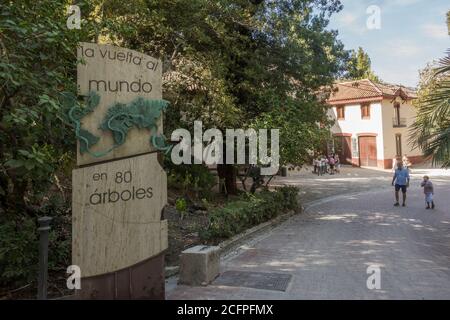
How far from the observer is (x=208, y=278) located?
6.30m

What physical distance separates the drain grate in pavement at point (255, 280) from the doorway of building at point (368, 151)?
29.1 m

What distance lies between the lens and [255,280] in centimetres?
646

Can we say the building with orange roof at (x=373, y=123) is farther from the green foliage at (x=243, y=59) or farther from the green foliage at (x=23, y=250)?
the green foliage at (x=23, y=250)

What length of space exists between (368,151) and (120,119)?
105 feet

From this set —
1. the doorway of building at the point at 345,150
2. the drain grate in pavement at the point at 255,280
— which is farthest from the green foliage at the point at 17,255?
the doorway of building at the point at 345,150

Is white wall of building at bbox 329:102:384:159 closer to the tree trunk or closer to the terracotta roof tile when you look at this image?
the terracotta roof tile

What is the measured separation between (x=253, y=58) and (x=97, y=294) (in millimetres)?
10127

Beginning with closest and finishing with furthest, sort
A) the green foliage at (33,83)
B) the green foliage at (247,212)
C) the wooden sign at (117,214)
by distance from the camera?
the green foliage at (33,83)
the wooden sign at (117,214)
the green foliage at (247,212)

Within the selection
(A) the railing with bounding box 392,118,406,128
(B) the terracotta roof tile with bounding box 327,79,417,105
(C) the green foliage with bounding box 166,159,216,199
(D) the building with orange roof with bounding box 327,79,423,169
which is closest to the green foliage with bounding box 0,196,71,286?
(C) the green foliage with bounding box 166,159,216,199

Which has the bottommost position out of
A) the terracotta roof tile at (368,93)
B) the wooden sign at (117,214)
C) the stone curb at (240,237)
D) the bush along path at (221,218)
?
the stone curb at (240,237)

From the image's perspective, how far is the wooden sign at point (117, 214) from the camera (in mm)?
4797

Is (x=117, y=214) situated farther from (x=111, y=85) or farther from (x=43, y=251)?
(x=111, y=85)
